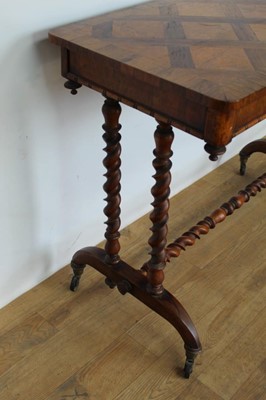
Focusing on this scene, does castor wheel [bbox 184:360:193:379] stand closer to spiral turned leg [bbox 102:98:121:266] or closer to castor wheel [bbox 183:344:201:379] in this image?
castor wheel [bbox 183:344:201:379]

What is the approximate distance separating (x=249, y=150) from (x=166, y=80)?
120cm

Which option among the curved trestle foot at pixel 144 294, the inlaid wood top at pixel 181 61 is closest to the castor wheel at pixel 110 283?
the curved trestle foot at pixel 144 294

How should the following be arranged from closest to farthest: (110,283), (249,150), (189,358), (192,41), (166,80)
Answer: (166,80)
(192,41)
(189,358)
(110,283)
(249,150)

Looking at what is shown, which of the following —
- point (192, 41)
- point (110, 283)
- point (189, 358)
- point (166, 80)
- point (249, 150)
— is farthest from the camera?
point (249, 150)

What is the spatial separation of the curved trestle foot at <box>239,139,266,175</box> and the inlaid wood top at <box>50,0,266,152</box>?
787 millimetres

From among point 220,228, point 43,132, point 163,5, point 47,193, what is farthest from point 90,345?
point 163,5

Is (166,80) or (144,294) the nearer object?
(166,80)

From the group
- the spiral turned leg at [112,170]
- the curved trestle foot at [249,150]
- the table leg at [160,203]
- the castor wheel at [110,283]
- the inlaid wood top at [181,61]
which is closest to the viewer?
the inlaid wood top at [181,61]

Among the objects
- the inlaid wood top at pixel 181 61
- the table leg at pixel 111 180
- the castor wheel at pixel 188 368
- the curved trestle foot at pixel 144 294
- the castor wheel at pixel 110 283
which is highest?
the inlaid wood top at pixel 181 61

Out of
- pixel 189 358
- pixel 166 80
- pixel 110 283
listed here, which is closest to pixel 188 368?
pixel 189 358

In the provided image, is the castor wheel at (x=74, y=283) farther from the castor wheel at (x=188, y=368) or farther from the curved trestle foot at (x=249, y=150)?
the curved trestle foot at (x=249, y=150)

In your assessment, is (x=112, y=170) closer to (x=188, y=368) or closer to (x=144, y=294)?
(x=144, y=294)

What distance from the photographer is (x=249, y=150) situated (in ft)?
6.81

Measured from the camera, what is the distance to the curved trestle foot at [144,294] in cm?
130
